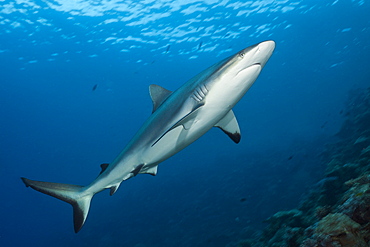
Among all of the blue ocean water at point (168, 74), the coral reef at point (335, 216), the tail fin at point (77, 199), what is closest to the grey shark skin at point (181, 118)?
the tail fin at point (77, 199)

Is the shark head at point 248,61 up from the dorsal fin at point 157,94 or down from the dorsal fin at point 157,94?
down

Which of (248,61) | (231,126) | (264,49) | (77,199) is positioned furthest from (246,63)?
(77,199)

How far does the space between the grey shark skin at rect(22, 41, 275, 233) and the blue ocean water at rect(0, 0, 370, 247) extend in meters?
11.5

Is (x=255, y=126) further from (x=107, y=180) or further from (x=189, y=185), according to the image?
(x=107, y=180)

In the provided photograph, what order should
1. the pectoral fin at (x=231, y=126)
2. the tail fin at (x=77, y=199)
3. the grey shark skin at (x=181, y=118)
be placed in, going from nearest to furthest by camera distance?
the grey shark skin at (x=181, y=118) < the tail fin at (x=77, y=199) < the pectoral fin at (x=231, y=126)

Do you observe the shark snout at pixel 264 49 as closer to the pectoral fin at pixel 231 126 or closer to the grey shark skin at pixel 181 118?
the grey shark skin at pixel 181 118

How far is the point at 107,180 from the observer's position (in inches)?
157

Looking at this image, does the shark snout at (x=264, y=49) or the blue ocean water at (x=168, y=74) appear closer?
the shark snout at (x=264, y=49)

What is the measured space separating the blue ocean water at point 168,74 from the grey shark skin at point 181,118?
11.5m

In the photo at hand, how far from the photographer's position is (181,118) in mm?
3227

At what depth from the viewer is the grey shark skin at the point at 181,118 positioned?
10.2ft

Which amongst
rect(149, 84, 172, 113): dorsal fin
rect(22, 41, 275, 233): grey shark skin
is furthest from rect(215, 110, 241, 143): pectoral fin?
rect(149, 84, 172, 113): dorsal fin

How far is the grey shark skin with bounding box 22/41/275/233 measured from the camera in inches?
122

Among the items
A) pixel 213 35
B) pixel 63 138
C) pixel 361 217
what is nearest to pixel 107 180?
pixel 361 217
